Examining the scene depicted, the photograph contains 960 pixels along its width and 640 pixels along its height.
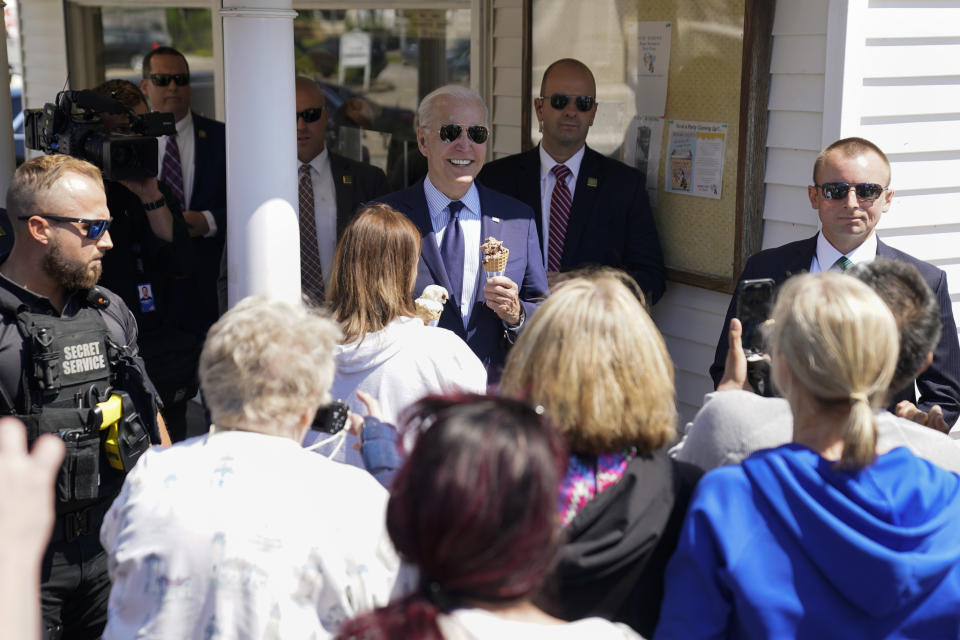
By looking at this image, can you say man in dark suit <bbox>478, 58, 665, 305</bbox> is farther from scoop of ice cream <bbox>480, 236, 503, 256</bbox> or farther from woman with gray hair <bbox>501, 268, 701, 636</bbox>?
woman with gray hair <bbox>501, 268, 701, 636</bbox>

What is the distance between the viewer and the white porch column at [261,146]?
140 inches

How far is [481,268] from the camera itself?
4000 mm

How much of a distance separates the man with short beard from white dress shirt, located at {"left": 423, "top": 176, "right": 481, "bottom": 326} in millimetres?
1302

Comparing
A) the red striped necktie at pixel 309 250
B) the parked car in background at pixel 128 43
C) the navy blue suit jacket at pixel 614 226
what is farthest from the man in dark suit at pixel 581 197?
the parked car in background at pixel 128 43

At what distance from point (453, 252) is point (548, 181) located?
1.08 meters

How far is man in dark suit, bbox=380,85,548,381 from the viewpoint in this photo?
12.9 feet

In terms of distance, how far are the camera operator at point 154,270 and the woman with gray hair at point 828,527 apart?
285 cm

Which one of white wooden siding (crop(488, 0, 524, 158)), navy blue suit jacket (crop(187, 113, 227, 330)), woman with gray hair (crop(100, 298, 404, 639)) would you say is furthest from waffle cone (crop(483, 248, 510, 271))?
white wooden siding (crop(488, 0, 524, 158))

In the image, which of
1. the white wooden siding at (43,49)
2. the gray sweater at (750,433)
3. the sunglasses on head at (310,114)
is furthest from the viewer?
the white wooden siding at (43,49)

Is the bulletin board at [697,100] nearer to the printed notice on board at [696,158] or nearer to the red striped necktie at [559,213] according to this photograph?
the printed notice on board at [696,158]

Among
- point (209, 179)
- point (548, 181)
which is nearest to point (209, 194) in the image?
point (209, 179)

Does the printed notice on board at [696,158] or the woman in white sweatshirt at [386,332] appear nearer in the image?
the woman in white sweatshirt at [386,332]

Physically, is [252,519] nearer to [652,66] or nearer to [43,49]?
[652,66]

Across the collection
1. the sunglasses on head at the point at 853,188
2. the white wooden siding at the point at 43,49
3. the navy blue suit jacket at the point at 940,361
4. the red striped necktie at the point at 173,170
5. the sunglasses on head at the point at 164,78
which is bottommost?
the navy blue suit jacket at the point at 940,361
